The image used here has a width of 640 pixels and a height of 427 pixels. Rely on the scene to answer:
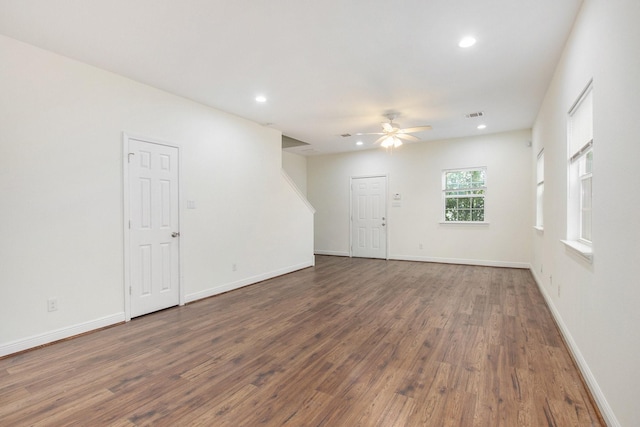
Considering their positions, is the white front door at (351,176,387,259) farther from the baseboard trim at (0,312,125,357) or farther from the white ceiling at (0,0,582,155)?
the baseboard trim at (0,312,125,357)

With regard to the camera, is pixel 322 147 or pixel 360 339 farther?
pixel 322 147

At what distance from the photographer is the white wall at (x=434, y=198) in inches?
250

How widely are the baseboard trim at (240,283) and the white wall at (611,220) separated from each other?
13.9ft

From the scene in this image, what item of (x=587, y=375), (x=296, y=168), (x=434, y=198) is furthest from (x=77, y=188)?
(x=434, y=198)

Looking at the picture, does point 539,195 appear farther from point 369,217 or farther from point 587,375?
point 587,375

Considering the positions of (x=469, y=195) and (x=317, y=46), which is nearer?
(x=317, y=46)

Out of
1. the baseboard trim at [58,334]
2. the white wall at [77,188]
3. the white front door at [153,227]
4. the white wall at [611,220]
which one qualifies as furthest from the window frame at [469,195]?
the baseboard trim at [58,334]

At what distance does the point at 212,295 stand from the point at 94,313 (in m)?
1.54

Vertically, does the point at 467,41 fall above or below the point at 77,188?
above

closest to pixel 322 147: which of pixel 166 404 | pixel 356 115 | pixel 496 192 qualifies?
pixel 356 115

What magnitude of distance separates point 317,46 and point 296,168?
5.61 meters

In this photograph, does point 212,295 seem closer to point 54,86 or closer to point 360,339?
point 360,339

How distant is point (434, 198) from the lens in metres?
7.15

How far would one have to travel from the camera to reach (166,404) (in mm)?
2049
